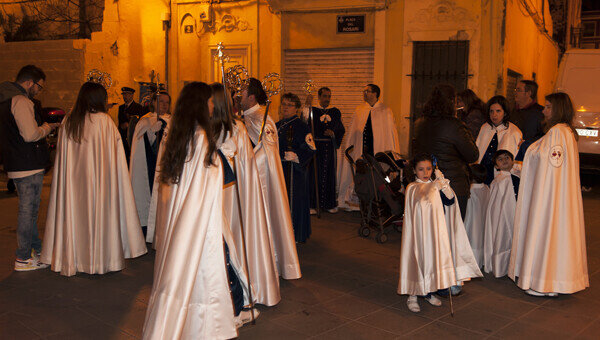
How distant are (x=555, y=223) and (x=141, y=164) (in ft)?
16.5

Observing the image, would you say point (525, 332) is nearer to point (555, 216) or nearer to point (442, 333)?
point (442, 333)

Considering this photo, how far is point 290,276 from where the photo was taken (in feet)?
18.0

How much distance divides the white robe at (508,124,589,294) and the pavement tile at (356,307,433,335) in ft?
4.14

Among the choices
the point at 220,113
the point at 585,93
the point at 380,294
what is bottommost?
the point at 380,294

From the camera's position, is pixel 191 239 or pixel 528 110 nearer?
pixel 191 239

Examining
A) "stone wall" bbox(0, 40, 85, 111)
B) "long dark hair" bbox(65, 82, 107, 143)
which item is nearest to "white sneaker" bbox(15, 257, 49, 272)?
"long dark hair" bbox(65, 82, 107, 143)

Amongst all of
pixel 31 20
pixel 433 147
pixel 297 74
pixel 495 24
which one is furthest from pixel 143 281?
pixel 31 20

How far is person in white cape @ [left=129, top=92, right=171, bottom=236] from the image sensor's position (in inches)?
281

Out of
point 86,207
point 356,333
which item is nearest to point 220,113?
point 356,333

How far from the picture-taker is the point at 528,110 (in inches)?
270

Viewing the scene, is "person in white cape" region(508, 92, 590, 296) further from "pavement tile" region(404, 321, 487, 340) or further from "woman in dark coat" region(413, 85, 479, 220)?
"pavement tile" region(404, 321, 487, 340)

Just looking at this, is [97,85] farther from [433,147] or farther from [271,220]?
[433,147]

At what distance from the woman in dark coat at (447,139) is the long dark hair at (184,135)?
98.6 inches

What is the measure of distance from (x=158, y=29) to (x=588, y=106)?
10343mm
